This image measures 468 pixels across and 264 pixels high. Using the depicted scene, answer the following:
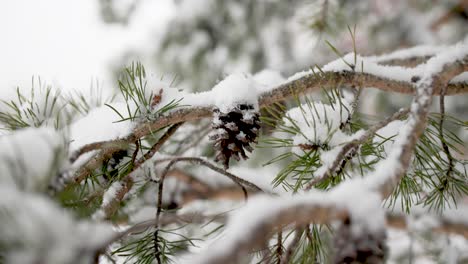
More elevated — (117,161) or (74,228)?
(117,161)

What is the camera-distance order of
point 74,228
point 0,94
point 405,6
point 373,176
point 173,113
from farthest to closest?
point 405,6 < point 0,94 < point 173,113 < point 373,176 < point 74,228

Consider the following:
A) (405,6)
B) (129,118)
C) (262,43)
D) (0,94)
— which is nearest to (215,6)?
(262,43)

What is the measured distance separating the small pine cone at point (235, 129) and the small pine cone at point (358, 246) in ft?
1.38

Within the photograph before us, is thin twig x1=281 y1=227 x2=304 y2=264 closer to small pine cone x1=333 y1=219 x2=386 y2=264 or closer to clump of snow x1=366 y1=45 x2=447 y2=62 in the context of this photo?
small pine cone x1=333 y1=219 x2=386 y2=264

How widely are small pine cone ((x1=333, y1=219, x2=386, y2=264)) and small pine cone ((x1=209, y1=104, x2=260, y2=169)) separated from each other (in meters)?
0.42

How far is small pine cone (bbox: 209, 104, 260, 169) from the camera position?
2.97ft

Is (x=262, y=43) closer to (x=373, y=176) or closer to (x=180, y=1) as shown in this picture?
(x=180, y=1)

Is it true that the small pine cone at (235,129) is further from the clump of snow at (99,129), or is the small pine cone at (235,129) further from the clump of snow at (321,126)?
the clump of snow at (99,129)

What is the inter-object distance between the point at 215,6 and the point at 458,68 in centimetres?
234

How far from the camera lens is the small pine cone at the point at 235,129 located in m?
0.91

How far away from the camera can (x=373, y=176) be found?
0.55 meters

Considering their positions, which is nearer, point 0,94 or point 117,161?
point 117,161

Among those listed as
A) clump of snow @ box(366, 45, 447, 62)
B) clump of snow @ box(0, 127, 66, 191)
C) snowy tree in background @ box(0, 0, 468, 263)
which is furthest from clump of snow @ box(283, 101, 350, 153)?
clump of snow @ box(366, 45, 447, 62)

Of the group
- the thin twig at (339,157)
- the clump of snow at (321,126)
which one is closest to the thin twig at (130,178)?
the clump of snow at (321,126)
